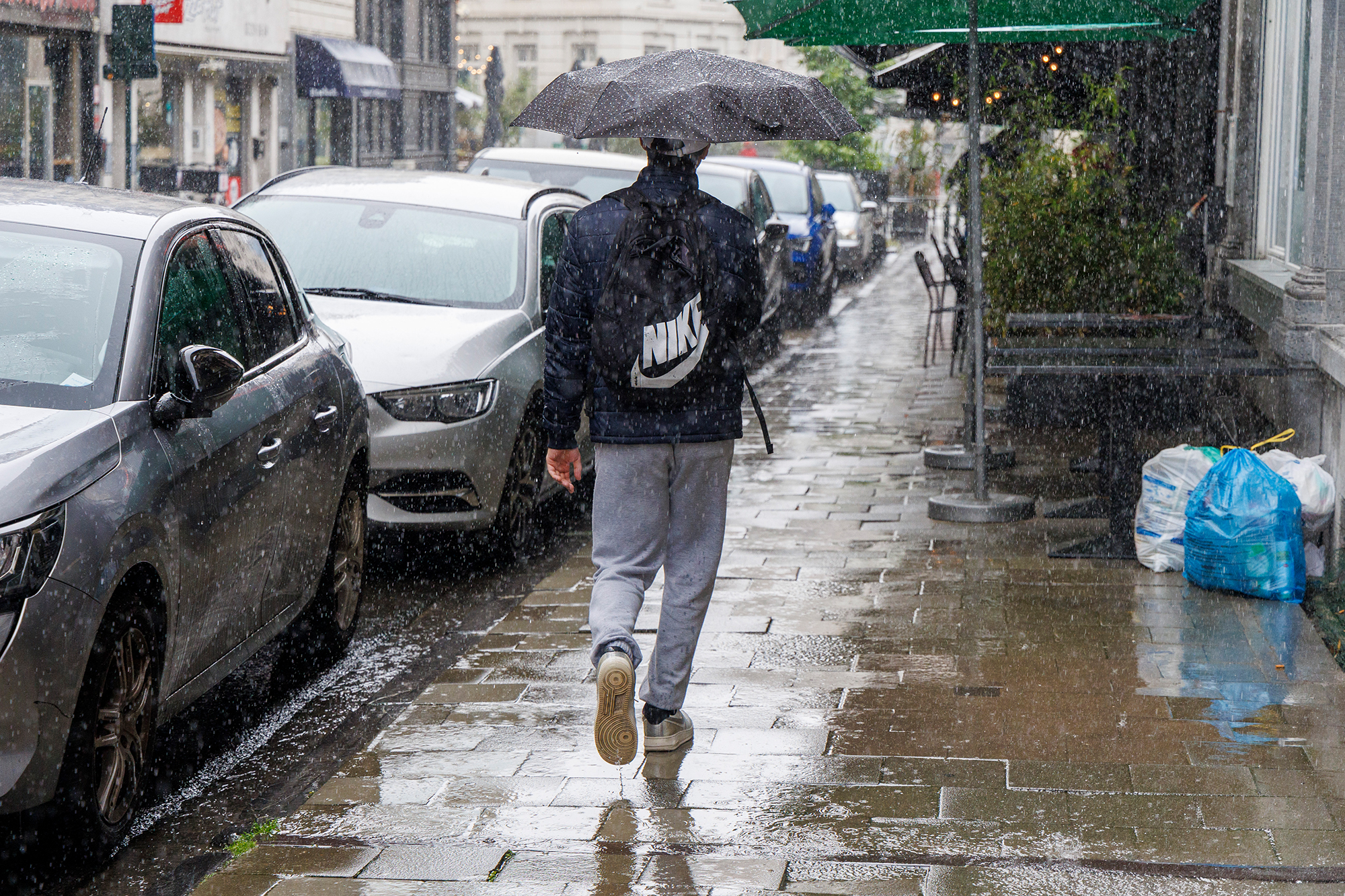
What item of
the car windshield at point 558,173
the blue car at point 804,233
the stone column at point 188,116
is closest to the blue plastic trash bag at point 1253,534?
the car windshield at point 558,173

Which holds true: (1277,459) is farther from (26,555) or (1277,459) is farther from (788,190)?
(788,190)

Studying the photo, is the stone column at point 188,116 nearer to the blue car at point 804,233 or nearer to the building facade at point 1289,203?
the blue car at point 804,233

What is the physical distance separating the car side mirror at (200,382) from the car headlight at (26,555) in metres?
0.68

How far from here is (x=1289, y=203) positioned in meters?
→ 8.67

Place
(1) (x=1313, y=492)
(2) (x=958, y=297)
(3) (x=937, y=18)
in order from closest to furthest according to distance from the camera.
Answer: (1) (x=1313, y=492) → (3) (x=937, y=18) → (2) (x=958, y=297)

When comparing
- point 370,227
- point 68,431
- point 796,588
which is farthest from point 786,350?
point 68,431

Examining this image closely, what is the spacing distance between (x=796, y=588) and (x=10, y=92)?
1969 cm

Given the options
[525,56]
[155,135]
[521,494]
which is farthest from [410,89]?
[525,56]

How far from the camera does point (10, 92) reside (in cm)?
2341

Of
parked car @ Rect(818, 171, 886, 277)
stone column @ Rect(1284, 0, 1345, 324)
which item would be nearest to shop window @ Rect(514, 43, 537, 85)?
parked car @ Rect(818, 171, 886, 277)

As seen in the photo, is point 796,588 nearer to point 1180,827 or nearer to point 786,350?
point 1180,827

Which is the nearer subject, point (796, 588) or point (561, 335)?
point (561, 335)

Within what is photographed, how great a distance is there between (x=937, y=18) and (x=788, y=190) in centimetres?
1346

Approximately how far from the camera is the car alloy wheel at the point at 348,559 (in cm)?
600
